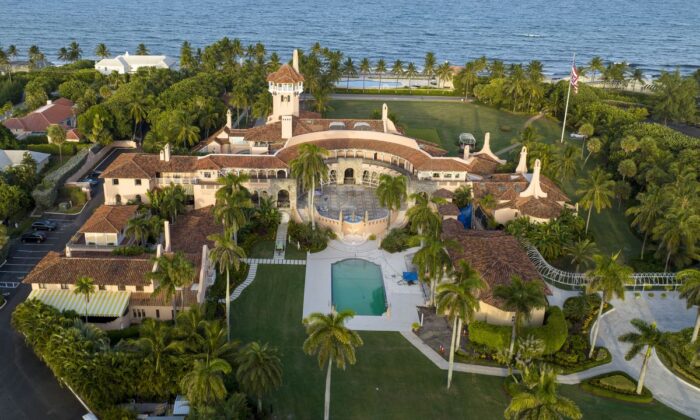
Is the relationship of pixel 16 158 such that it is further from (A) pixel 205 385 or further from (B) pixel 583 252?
(B) pixel 583 252

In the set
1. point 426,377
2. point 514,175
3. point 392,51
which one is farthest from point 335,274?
point 392,51

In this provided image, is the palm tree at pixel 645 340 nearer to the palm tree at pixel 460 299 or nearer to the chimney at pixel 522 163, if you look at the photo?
the palm tree at pixel 460 299

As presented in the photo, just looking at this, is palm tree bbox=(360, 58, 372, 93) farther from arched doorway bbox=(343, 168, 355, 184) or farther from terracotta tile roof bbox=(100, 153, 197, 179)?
terracotta tile roof bbox=(100, 153, 197, 179)

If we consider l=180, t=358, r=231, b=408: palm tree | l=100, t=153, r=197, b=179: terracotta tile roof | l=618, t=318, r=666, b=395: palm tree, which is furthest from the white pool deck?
l=100, t=153, r=197, b=179: terracotta tile roof

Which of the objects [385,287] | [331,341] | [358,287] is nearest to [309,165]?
[358,287]

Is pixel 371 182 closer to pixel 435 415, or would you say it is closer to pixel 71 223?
pixel 71 223

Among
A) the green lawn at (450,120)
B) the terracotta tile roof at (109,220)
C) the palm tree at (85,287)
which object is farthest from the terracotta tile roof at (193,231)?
the green lawn at (450,120)
